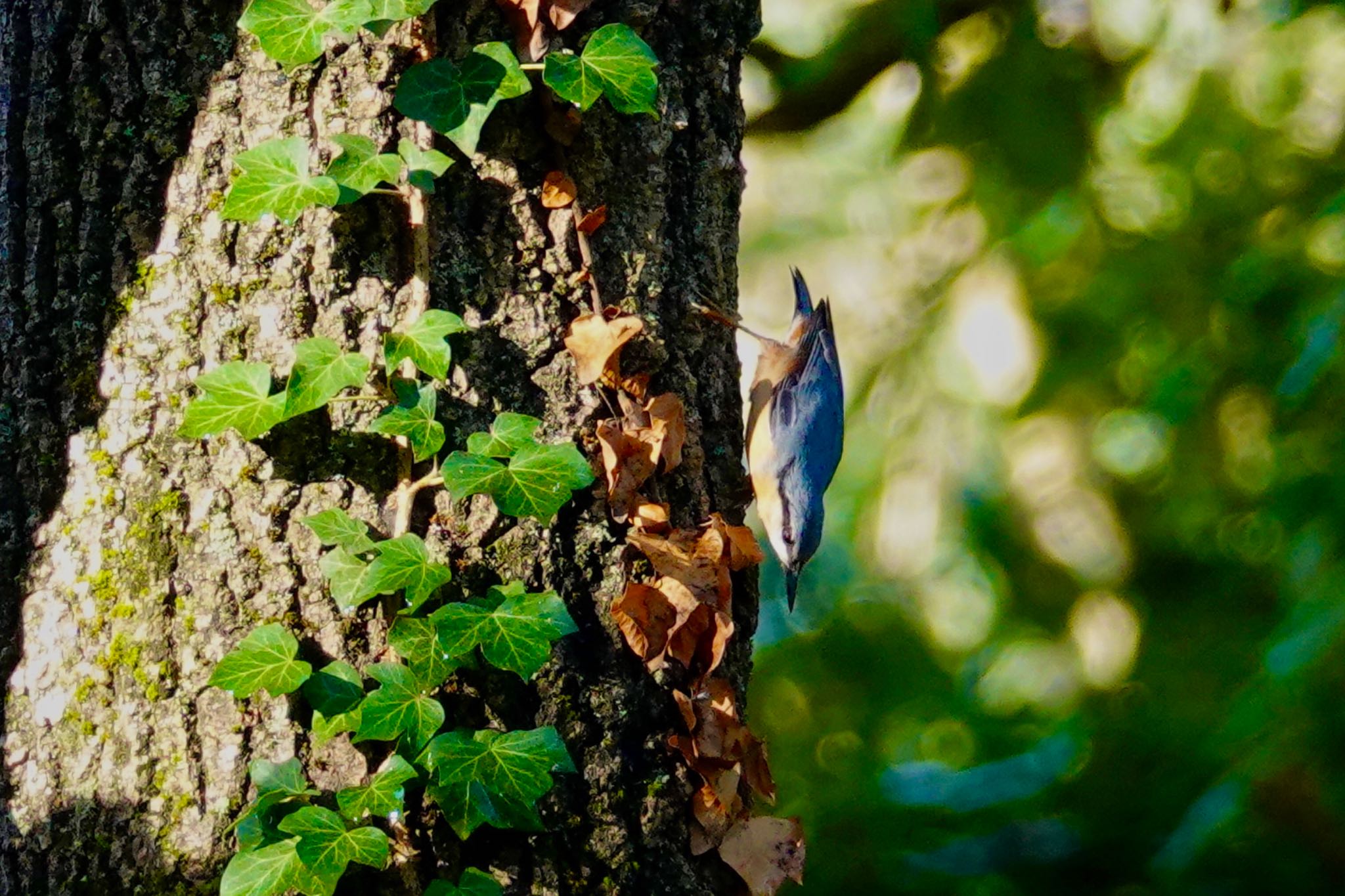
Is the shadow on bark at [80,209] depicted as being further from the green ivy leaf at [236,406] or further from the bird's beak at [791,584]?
the bird's beak at [791,584]

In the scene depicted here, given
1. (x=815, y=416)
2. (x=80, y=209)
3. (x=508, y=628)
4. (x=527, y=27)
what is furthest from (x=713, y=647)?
(x=815, y=416)

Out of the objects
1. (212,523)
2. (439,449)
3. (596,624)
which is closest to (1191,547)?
(596,624)

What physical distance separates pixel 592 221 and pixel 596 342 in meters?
0.16

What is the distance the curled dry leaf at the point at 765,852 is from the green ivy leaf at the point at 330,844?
17.1 inches

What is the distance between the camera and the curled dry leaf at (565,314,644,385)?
1.56 meters

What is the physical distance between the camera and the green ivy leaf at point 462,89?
4.80ft

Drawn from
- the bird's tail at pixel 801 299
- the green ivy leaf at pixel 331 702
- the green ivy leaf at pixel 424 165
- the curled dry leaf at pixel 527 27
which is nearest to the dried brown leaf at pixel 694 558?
the green ivy leaf at pixel 331 702

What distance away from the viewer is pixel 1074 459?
281 cm

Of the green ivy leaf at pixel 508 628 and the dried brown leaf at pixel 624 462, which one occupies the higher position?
the dried brown leaf at pixel 624 462

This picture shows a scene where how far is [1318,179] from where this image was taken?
233cm

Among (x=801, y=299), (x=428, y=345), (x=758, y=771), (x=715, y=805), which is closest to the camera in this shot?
(x=428, y=345)

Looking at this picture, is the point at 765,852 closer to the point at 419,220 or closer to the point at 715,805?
the point at 715,805

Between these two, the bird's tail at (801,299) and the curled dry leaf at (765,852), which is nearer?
the curled dry leaf at (765,852)

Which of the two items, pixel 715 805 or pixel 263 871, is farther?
pixel 715 805
